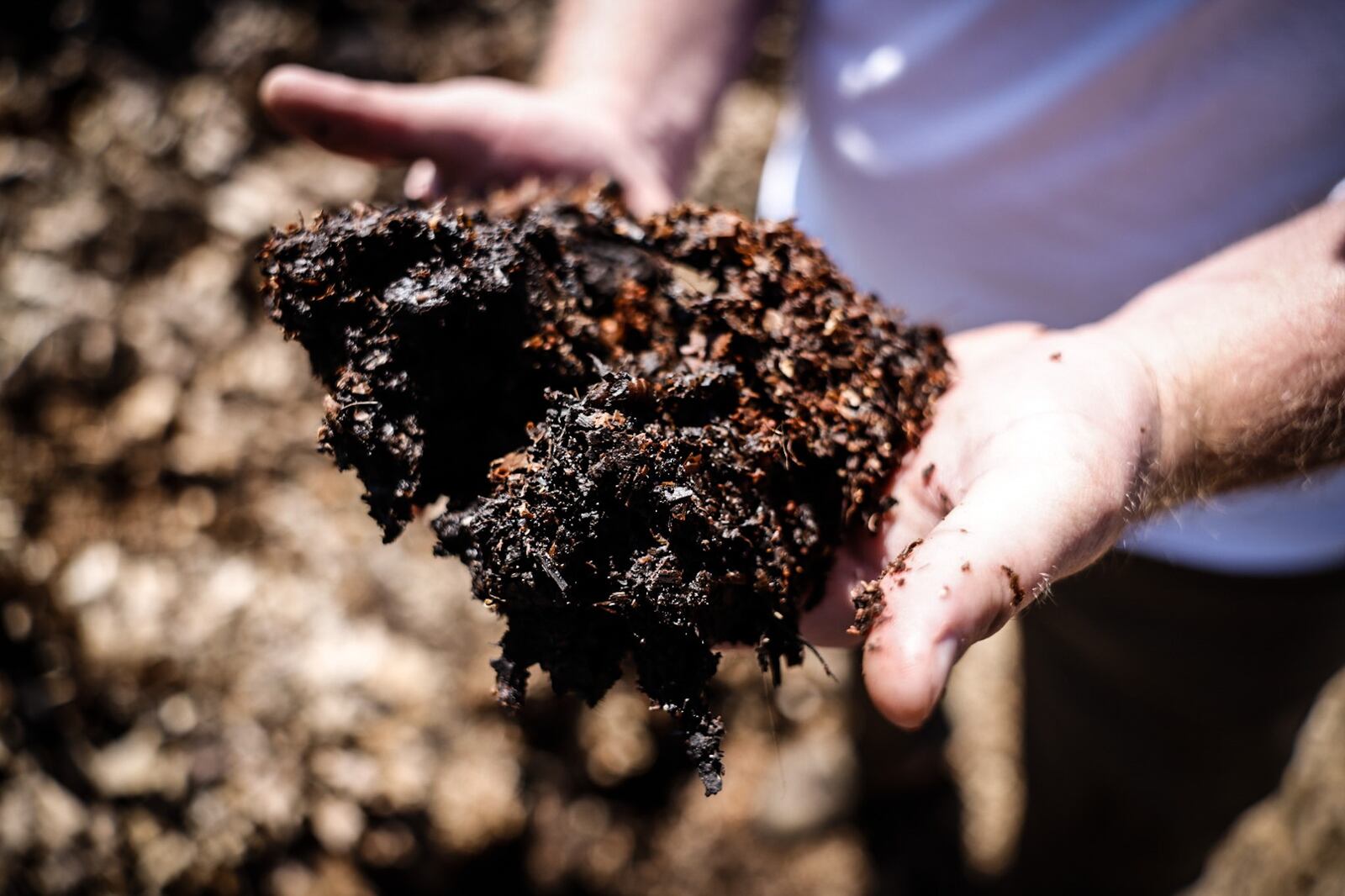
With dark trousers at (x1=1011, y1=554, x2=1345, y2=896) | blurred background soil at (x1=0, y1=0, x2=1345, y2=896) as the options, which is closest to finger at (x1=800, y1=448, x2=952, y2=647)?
dark trousers at (x1=1011, y1=554, x2=1345, y2=896)

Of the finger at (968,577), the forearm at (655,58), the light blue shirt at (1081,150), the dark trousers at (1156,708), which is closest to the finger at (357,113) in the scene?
the forearm at (655,58)

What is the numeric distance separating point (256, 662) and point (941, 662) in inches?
111

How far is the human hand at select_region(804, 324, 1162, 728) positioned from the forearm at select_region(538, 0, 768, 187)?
1.47 metres

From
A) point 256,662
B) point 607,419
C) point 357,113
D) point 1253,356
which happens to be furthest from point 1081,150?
point 256,662

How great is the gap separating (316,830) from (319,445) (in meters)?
1.94

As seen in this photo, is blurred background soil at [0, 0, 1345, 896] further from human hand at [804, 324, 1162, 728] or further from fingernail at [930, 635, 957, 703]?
fingernail at [930, 635, 957, 703]

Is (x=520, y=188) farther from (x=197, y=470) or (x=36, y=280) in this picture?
(x=36, y=280)

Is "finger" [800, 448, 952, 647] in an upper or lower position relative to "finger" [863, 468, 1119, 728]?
upper

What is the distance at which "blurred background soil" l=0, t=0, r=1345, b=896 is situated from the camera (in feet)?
9.32

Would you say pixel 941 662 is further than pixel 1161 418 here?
No

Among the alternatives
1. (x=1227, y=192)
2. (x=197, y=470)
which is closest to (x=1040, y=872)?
(x=1227, y=192)

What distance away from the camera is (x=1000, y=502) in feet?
3.97

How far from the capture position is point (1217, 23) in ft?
5.55

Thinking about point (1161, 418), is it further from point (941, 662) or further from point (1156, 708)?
point (1156, 708)
